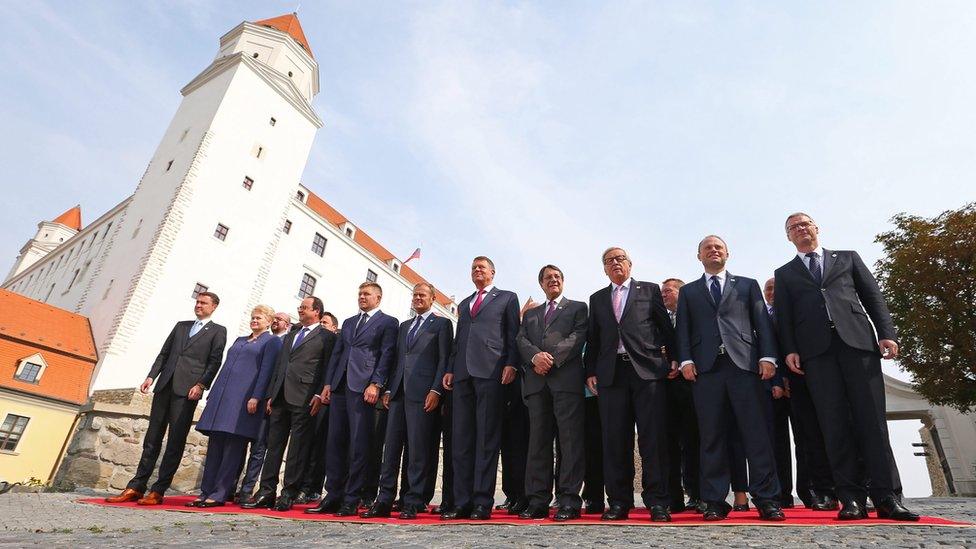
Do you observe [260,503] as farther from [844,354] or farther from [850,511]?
[844,354]

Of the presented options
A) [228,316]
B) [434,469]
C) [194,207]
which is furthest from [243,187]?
[434,469]

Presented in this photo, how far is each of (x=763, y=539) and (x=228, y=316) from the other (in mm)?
26178

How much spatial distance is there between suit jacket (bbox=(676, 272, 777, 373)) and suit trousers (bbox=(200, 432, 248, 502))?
17.1ft

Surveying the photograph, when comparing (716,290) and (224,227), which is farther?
(224,227)

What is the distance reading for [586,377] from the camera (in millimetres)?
4918

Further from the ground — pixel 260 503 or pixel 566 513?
pixel 566 513

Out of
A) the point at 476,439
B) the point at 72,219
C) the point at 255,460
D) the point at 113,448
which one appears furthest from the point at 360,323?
the point at 72,219

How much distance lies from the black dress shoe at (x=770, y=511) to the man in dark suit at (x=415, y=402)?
287cm

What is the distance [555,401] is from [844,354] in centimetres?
232

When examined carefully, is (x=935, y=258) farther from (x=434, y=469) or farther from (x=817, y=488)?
(x=434, y=469)

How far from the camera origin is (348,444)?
5.77 meters

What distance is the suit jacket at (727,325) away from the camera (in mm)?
4320

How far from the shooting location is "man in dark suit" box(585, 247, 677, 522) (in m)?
4.33

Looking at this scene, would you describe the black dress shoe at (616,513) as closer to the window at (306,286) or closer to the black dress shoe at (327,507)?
the black dress shoe at (327,507)
